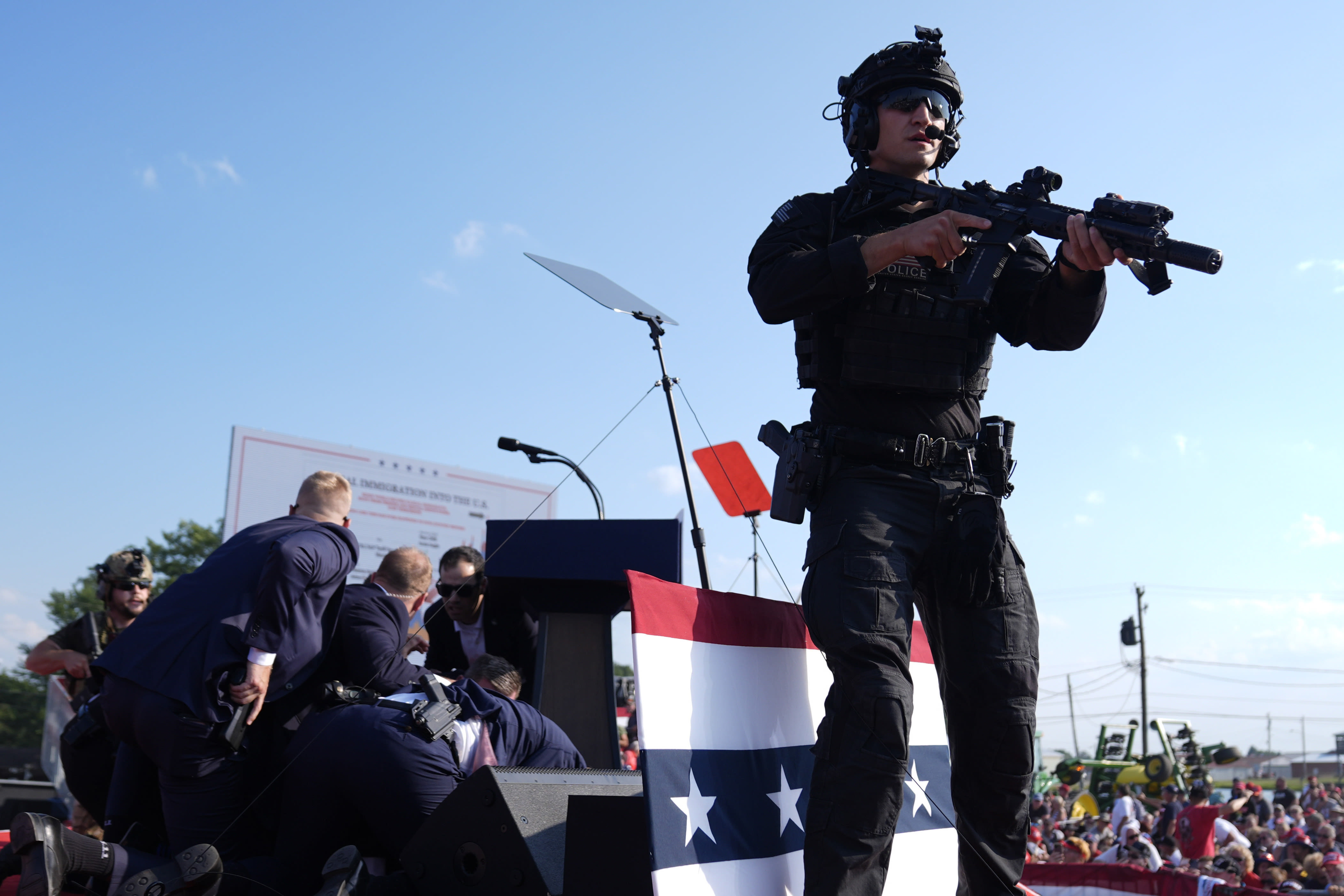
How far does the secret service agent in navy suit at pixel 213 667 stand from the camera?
2738mm

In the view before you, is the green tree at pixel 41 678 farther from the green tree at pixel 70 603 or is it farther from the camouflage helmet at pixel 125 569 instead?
the camouflage helmet at pixel 125 569

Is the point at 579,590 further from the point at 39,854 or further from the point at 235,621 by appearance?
the point at 39,854

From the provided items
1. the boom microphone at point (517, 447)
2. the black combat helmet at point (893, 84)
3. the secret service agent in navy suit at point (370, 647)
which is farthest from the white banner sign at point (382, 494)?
the black combat helmet at point (893, 84)

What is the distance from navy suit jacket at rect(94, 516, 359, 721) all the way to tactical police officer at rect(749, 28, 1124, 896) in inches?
60.6

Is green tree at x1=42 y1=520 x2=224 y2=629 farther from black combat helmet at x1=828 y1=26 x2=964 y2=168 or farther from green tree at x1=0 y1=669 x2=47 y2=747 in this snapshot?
black combat helmet at x1=828 y1=26 x2=964 y2=168

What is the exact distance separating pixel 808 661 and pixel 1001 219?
46.6 inches

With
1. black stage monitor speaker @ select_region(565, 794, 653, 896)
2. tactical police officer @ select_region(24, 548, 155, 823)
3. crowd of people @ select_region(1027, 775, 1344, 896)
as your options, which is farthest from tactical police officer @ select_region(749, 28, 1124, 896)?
tactical police officer @ select_region(24, 548, 155, 823)

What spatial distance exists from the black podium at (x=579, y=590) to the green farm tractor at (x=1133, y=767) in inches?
718

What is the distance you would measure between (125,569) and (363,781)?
3.33 m

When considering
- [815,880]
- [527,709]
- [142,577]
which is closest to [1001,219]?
[815,880]

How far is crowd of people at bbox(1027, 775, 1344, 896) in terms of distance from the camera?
833 cm

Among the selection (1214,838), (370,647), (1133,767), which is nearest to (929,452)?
(370,647)

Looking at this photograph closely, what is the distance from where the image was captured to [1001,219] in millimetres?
2326

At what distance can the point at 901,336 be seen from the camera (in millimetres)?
2336
